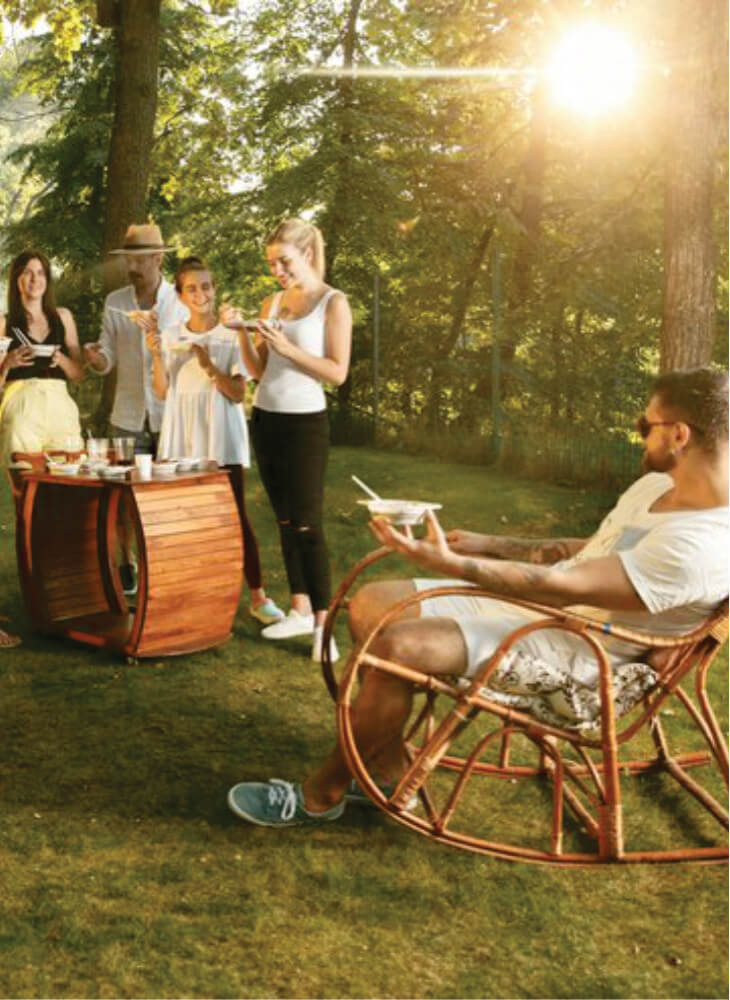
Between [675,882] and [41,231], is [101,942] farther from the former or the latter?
[41,231]

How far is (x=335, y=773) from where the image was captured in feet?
10.1

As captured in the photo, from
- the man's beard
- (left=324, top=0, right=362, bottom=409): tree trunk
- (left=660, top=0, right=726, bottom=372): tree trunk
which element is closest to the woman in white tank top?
the man's beard

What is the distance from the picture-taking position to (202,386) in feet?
17.0

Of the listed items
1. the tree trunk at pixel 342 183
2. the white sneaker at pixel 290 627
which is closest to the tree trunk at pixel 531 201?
the tree trunk at pixel 342 183

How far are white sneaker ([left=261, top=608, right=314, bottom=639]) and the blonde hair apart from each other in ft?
5.13

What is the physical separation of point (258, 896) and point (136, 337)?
10.9 ft

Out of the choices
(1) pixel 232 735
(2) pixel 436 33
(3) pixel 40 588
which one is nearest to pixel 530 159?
(2) pixel 436 33

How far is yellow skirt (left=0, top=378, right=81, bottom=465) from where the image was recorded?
5066 millimetres

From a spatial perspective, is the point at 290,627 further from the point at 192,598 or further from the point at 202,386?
the point at 202,386

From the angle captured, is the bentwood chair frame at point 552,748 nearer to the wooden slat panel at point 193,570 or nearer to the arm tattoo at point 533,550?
the arm tattoo at point 533,550

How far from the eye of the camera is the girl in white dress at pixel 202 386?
5133 mm

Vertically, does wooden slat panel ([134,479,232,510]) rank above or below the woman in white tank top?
below

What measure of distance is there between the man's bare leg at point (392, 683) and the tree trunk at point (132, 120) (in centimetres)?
559

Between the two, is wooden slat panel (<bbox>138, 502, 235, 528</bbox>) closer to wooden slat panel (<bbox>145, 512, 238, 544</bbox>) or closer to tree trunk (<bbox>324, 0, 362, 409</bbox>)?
wooden slat panel (<bbox>145, 512, 238, 544</bbox>)
